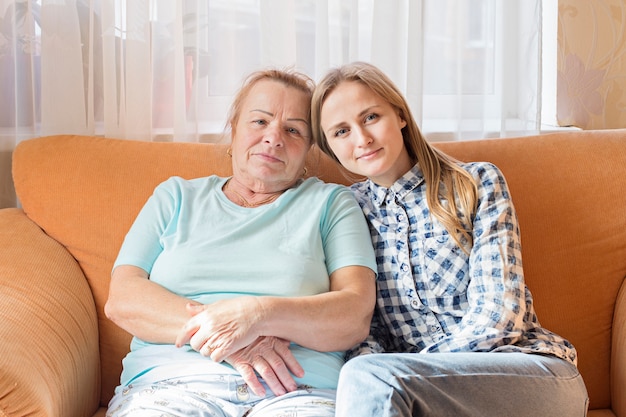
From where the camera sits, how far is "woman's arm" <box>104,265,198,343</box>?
157 centimetres

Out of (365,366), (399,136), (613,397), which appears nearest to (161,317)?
(365,366)

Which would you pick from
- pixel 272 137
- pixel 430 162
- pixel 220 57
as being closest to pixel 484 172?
pixel 430 162

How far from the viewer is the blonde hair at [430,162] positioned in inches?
65.1

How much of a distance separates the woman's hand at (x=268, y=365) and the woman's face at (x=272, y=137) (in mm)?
415

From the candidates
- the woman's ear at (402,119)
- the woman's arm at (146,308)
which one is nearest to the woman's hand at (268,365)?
the woman's arm at (146,308)

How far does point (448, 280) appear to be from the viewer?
164 cm

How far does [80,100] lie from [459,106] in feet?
3.64

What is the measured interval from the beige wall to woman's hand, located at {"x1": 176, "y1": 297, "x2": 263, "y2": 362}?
4.59 ft

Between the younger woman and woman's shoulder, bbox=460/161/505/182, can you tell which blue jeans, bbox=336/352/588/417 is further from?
woman's shoulder, bbox=460/161/505/182

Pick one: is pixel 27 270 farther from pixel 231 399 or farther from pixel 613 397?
pixel 613 397

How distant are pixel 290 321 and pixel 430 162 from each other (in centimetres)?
51

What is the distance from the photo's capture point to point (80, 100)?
214 cm

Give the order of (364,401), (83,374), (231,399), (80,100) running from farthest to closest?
(80,100)
(83,374)
(231,399)
(364,401)

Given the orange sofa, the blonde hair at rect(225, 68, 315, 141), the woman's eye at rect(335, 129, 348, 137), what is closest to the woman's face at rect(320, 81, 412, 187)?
the woman's eye at rect(335, 129, 348, 137)
